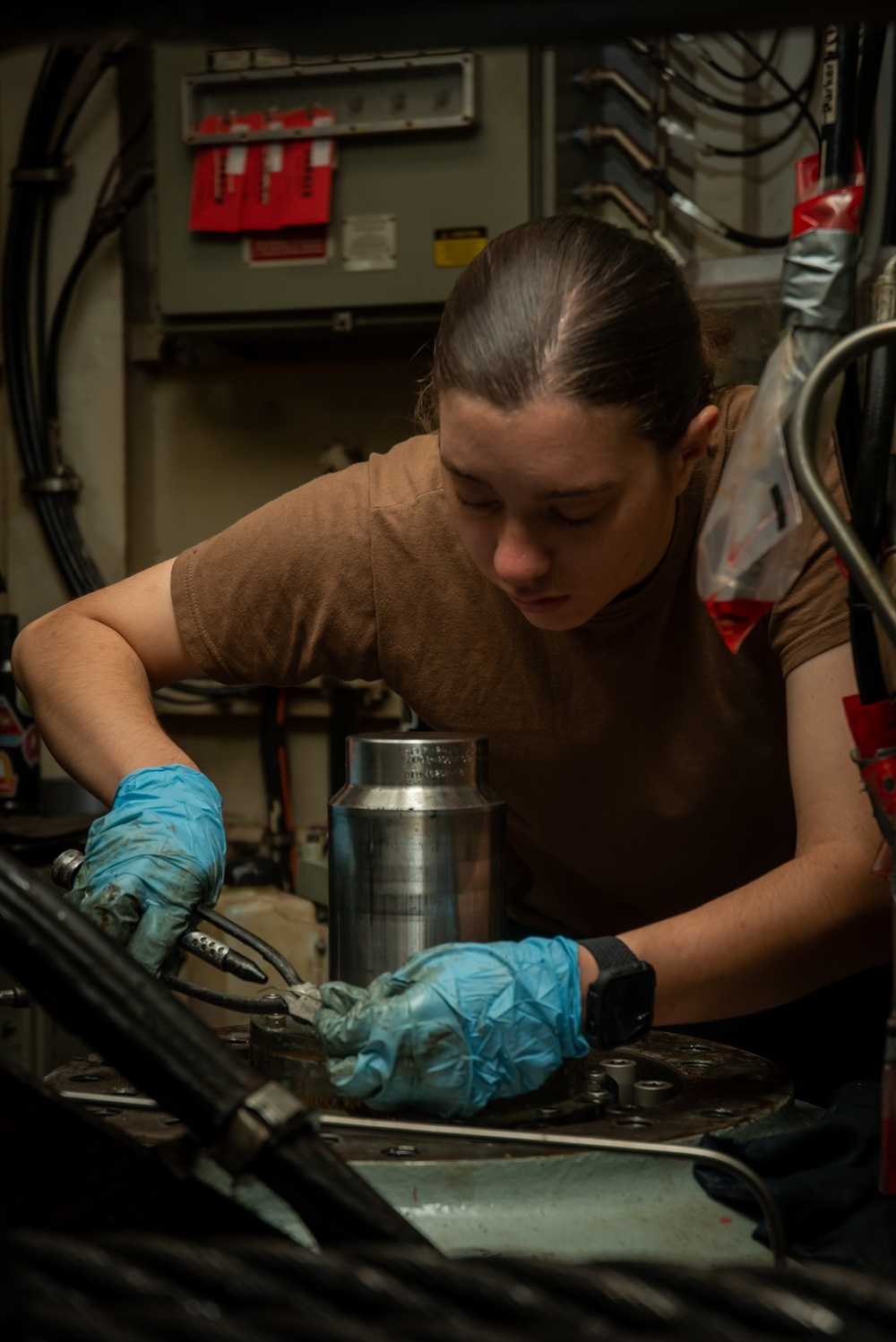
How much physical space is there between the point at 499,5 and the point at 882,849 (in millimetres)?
530

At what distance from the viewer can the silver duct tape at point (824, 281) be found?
600 millimetres

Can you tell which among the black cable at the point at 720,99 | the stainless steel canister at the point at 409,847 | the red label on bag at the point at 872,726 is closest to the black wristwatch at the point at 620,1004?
the stainless steel canister at the point at 409,847

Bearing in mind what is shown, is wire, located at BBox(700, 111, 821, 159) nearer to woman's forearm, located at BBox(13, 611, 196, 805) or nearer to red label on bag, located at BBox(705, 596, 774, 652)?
woman's forearm, located at BBox(13, 611, 196, 805)

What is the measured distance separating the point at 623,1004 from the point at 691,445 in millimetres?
474

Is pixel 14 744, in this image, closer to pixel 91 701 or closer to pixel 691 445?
pixel 91 701

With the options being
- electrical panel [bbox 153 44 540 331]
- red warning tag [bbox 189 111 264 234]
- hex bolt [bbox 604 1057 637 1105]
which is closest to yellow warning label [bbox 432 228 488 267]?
electrical panel [bbox 153 44 540 331]

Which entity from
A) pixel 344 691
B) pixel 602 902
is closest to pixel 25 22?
pixel 602 902

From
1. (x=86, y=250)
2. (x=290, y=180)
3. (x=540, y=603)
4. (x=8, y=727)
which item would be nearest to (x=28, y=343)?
(x=86, y=250)

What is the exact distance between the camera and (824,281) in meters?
0.60

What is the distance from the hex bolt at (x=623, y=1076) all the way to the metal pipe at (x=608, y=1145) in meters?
0.11

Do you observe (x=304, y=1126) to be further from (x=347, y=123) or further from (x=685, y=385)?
(x=347, y=123)

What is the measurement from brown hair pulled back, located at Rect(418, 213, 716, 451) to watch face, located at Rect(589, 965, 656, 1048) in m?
0.41

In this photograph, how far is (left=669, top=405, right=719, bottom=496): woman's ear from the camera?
1036mm

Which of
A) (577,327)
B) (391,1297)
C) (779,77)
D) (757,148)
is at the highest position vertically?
(779,77)
